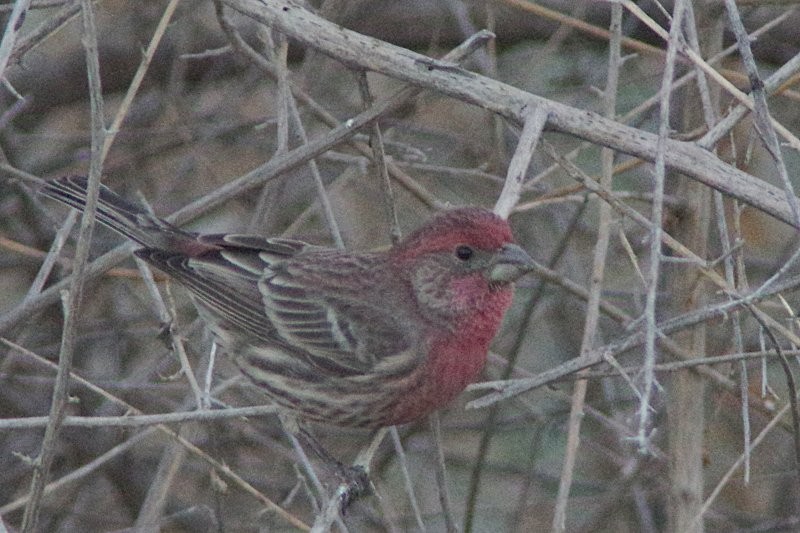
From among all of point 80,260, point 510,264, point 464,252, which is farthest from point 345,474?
point 80,260

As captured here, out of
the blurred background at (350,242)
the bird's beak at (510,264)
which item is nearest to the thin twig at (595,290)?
the bird's beak at (510,264)

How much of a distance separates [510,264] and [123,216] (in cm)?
188

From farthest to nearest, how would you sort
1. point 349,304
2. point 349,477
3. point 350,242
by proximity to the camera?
point 350,242 < point 349,304 < point 349,477

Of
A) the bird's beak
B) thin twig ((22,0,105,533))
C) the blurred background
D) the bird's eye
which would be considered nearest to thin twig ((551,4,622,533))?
the bird's beak

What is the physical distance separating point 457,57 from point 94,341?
357cm

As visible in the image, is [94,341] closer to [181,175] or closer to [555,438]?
[181,175]

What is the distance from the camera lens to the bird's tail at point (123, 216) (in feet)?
18.6

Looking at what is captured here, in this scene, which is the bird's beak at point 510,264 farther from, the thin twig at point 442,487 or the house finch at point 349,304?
the thin twig at point 442,487

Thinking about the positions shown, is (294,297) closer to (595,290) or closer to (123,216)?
(123,216)

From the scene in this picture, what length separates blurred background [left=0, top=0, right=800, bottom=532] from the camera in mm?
7168

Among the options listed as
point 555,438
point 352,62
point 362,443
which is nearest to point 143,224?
point 352,62

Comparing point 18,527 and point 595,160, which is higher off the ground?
point 595,160

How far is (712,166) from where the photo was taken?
14.4ft

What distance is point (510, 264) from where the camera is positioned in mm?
5102
